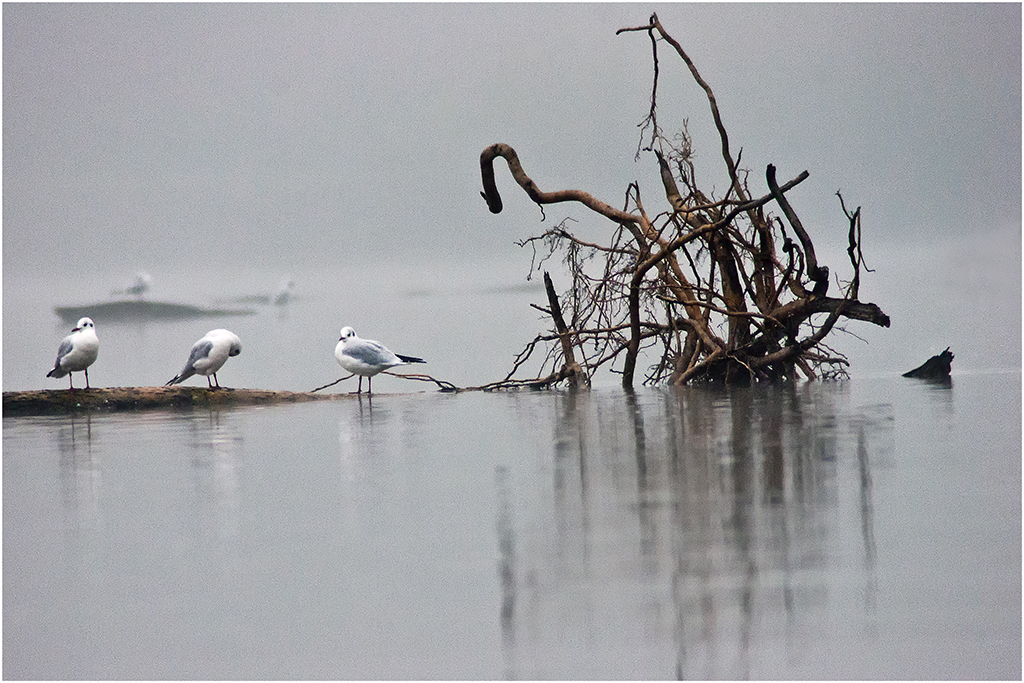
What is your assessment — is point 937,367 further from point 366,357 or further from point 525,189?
point 366,357

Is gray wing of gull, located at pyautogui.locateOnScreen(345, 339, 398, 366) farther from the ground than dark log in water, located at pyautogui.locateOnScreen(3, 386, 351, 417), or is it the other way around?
gray wing of gull, located at pyautogui.locateOnScreen(345, 339, 398, 366)

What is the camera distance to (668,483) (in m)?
2.12

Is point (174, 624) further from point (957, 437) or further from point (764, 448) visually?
point (957, 437)

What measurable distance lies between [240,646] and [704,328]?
4.63m

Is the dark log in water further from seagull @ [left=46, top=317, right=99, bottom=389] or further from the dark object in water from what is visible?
the dark object in water

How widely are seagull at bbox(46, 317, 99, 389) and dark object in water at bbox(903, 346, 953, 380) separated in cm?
446

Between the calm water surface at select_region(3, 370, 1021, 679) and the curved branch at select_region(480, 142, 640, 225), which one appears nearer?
the calm water surface at select_region(3, 370, 1021, 679)

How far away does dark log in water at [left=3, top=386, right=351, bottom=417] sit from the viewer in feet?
15.9

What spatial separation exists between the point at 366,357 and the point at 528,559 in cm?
386

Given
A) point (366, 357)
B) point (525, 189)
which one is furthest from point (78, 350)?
point (525, 189)

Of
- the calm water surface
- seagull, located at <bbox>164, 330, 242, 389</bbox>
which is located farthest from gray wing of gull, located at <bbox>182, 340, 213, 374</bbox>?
the calm water surface

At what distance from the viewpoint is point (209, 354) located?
500 cm

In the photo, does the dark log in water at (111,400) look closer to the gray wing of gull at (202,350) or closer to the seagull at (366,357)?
the gray wing of gull at (202,350)

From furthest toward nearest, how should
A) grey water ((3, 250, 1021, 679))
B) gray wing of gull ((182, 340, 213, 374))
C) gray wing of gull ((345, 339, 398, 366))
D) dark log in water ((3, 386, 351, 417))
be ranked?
gray wing of gull ((345, 339, 398, 366)), gray wing of gull ((182, 340, 213, 374)), dark log in water ((3, 386, 351, 417)), grey water ((3, 250, 1021, 679))
